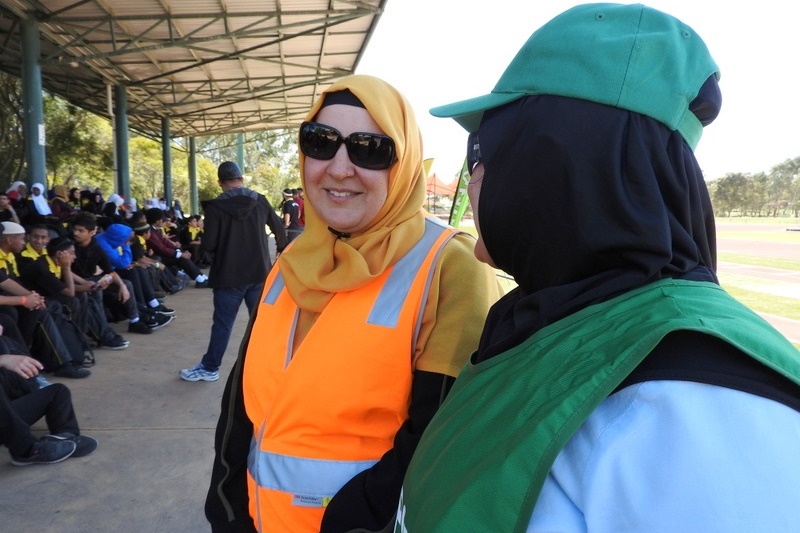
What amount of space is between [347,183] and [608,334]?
1091 millimetres

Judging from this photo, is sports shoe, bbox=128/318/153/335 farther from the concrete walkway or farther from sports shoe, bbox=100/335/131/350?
the concrete walkway

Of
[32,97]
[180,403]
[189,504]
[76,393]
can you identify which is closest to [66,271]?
[76,393]

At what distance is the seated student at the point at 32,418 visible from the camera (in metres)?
3.11

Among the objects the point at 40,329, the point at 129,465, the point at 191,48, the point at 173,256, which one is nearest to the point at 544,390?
the point at 129,465

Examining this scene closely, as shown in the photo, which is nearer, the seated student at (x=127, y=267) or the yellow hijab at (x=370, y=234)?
the yellow hijab at (x=370, y=234)

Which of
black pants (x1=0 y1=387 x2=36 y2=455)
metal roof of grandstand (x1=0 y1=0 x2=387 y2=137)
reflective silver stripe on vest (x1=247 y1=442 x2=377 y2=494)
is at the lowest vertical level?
black pants (x1=0 y1=387 x2=36 y2=455)

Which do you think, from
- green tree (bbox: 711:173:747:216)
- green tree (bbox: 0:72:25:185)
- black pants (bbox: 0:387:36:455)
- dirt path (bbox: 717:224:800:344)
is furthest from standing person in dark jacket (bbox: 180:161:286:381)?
green tree (bbox: 711:173:747:216)

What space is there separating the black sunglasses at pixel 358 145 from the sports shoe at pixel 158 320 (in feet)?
18.8

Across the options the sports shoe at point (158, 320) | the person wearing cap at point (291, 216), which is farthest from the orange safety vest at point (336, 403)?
the person wearing cap at point (291, 216)

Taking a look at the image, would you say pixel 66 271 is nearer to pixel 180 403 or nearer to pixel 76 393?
pixel 76 393

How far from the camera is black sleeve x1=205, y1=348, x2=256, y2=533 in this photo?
1568 millimetres

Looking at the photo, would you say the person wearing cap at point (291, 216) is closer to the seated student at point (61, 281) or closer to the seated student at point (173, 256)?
the seated student at point (173, 256)

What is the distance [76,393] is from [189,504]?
6.81 ft

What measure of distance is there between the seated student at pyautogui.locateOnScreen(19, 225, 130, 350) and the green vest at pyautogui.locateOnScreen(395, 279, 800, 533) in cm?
572
